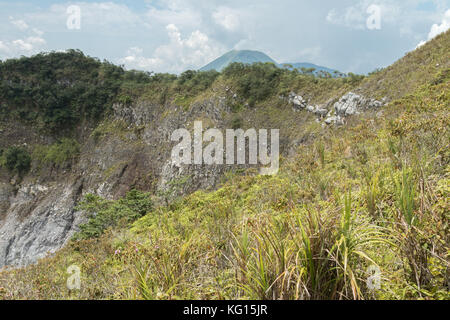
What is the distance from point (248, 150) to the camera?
15.3m

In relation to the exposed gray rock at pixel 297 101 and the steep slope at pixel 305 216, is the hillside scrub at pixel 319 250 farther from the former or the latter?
the exposed gray rock at pixel 297 101

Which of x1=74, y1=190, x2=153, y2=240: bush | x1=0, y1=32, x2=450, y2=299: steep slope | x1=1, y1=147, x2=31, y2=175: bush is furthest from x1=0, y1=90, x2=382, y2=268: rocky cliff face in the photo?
x1=74, y1=190, x2=153, y2=240: bush

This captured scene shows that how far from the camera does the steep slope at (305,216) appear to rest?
5.31 ft

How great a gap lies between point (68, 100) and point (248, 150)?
838 inches

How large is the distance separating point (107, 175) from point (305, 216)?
21.2 metres

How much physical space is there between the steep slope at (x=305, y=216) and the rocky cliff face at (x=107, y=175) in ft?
2.01

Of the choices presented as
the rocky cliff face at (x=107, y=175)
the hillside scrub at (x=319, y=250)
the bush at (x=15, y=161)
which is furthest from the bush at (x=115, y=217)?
the bush at (x=15, y=161)

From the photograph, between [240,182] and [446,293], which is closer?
[446,293]

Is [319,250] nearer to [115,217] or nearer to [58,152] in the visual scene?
[115,217]

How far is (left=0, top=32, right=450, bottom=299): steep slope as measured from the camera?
5.31 ft

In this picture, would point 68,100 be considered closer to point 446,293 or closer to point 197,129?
point 197,129

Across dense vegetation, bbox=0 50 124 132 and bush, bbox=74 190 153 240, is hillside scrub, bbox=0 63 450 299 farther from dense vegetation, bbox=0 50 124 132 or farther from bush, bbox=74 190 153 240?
dense vegetation, bbox=0 50 124 132
